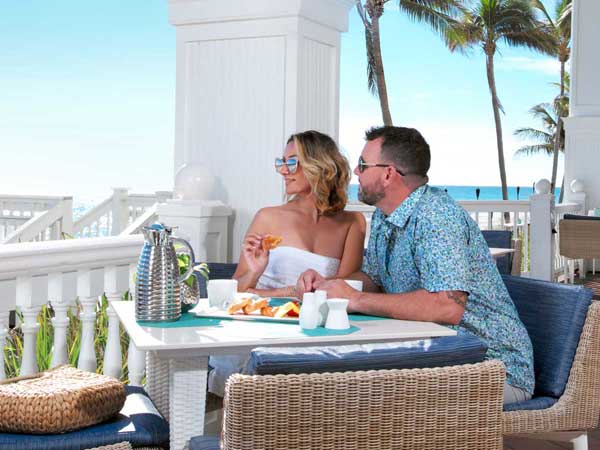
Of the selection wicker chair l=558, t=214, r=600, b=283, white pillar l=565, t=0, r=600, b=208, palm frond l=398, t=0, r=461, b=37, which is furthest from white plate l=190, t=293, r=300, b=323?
palm frond l=398, t=0, r=461, b=37

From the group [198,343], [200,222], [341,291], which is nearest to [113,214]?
[200,222]

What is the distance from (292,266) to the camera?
3084 millimetres

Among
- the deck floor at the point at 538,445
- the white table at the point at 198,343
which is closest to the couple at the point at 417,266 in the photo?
the white table at the point at 198,343

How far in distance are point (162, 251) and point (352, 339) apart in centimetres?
59

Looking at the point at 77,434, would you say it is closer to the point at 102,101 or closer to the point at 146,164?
the point at 146,164

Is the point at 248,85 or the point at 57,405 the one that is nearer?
the point at 57,405

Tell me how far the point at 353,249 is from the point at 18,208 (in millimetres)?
8125

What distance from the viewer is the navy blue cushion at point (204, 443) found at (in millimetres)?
1785

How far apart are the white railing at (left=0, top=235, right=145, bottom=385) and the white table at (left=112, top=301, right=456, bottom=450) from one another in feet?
2.23

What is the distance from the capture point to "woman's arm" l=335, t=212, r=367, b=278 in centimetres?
308

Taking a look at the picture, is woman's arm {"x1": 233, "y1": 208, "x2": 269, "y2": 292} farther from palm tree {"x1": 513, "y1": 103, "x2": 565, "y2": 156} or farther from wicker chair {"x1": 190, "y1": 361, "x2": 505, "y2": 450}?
palm tree {"x1": 513, "y1": 103, "x2": 565, "y2": 156}

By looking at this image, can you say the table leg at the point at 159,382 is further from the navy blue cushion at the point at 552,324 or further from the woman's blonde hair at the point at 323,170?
the navy blue cushion at the point at 552,324

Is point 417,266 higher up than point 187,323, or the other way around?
point 417,266

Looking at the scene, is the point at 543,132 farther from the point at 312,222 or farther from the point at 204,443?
the point at 204,443
